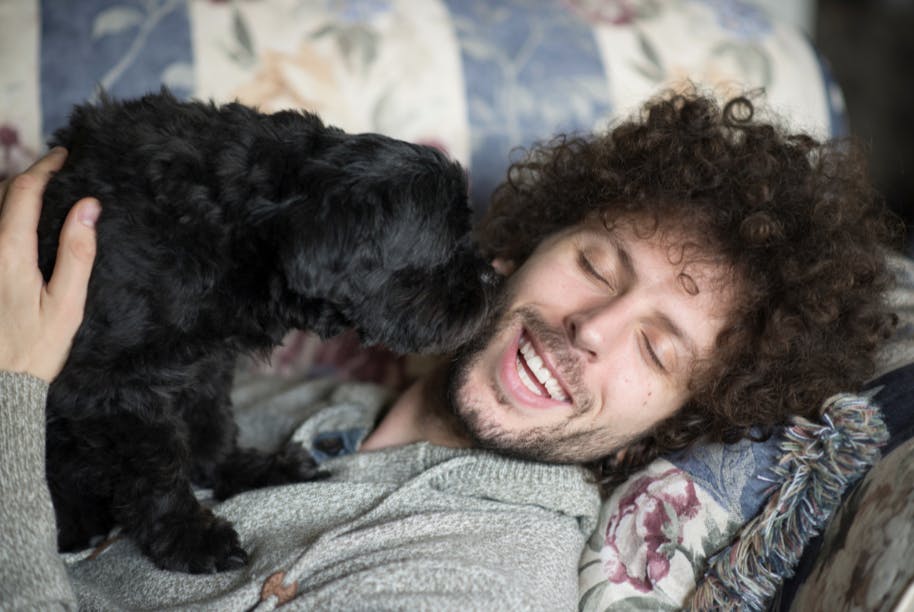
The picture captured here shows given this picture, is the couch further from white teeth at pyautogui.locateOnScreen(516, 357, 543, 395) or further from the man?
white teeth at pyautogui.locateOnScreen(516, 357, 543, 395)

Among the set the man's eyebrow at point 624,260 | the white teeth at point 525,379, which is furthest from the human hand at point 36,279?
the man's eyebrow at point 624,260

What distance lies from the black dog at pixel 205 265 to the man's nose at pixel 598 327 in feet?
0.77

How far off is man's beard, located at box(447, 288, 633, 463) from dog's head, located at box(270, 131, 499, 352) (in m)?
0.15

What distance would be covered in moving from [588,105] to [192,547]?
161 centimetres

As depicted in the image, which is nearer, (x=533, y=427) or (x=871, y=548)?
(x=871, y=548)

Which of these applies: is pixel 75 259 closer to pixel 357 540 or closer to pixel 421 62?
pixel 357 540

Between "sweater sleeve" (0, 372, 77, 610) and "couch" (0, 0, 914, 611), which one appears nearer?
"sweater sleeve" (0, 372, 77, 610)

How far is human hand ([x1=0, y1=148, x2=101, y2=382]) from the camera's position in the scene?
4.27ft

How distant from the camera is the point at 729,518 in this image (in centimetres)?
155

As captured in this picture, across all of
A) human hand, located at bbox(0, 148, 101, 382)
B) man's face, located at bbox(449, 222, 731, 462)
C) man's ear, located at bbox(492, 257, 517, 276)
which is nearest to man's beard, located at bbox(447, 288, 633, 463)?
man's face, located at bbox(449, 222, 731, 462)

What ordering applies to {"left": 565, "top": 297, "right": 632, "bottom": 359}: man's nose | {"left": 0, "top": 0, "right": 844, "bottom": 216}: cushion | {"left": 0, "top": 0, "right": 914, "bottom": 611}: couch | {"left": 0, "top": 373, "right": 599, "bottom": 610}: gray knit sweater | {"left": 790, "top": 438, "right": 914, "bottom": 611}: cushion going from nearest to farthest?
1. {"left": 790, "top": 438, "right": 914, "bottom": 611}: cushion
2. {"left": 0, "top": 373, "right": 599, "bottom": 610}: gray knit sweater
3. {"left": 0, "top": 0, "right": 914, "bottom": 611}: couch
4. {"left": 565, "top": 297, "right": 632, "bottom": 359}: man's nose
5. {"left": 0, "top": 0, "right": 844, "bottom": 216}: cushion

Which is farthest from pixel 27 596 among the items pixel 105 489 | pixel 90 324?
pixel 90 324

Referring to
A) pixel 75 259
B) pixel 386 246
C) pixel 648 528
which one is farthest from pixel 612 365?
pixel 75 259

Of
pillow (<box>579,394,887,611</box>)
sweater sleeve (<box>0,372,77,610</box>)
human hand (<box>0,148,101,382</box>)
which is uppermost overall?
Answer: human hand (<box>0,148,101,382</box>)
